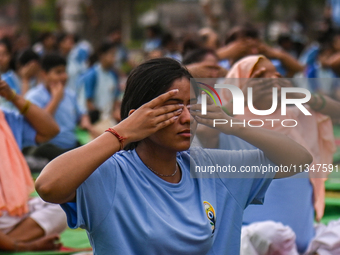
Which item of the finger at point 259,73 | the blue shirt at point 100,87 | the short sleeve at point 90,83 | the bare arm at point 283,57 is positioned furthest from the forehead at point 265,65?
the short sleeve at point 90,83

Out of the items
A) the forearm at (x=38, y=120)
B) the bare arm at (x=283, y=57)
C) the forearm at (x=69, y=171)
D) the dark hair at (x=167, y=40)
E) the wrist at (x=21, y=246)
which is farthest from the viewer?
the dark hair at (x=167, y=40)

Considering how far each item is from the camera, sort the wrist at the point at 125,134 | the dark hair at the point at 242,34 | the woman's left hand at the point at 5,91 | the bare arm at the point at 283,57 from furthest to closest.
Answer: the dark hair at the point at 242,34 < the bare arm at the point at 283,57 < the woman's left hand at the point at 5,91 < the wrist at the point at 125,134

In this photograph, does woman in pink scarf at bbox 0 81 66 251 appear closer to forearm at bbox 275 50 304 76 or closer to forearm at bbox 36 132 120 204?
forearm at bbox 36 132 120 204

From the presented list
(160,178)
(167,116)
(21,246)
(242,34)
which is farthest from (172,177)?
(242,34)

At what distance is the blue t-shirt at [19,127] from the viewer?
3.12 m

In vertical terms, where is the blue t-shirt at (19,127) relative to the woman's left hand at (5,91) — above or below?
below

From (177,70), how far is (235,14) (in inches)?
564

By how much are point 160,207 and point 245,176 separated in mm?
407

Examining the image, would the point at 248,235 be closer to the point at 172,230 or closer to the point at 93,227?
the point at 172,230

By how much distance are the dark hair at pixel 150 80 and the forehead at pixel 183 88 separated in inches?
0.5

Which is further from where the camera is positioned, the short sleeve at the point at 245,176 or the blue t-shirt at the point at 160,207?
the short sleeve at the point at 245,176

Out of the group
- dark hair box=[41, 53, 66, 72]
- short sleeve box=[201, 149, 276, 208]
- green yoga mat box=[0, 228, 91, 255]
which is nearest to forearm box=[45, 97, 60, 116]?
dark hair box=[41, 53, 66, 72]

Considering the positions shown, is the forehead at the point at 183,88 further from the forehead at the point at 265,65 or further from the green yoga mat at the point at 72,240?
the green yoga mat at the point at 72,240

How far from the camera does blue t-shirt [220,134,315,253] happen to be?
2701mm
